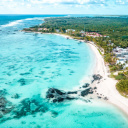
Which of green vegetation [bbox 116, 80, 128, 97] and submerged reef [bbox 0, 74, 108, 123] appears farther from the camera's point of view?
green vegetation [bbox 116, 80, 128, 97]

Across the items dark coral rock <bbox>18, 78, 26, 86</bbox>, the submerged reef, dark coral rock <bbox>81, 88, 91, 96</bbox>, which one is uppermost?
dark coral rock <bbox>18, 78, 26, 86</bbox>

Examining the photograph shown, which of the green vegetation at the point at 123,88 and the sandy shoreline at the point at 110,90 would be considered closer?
the sandy shoreline at the point at 110,90

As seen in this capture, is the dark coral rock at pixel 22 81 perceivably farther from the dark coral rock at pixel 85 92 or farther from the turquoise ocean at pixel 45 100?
the dark coral rock at pixel 85 92

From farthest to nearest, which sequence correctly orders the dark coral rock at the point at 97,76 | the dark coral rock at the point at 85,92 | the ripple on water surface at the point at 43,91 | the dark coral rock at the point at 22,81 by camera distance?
the dark coral rock at the point at 97,76 → the dark coral rock at the point at 22,81 → the dark coral rock at the point at 85,92 → the ripple on water surface at the point at 43,91

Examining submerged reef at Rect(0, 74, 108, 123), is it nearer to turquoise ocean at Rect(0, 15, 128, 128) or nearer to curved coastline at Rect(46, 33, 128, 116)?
turquoise ocean at Rect(0, 15, 128, 128)

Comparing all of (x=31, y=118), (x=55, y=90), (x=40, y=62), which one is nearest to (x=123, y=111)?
(x=55, y=90)

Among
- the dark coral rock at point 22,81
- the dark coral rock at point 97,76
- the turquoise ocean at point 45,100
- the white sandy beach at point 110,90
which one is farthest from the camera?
the dark coral rock at point 97,76

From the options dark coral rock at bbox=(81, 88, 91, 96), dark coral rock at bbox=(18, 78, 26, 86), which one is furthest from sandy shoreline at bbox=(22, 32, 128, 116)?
dark coral rock at bbox=(18, 78, 26, 86)

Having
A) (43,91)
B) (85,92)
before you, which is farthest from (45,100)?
(85,92)

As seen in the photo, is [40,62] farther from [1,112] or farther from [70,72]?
[1,112]

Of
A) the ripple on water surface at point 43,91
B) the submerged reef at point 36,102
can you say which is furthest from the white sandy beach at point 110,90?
the ripple on water surface at point 43,91

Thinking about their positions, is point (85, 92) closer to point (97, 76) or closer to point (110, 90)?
point (110, 90)

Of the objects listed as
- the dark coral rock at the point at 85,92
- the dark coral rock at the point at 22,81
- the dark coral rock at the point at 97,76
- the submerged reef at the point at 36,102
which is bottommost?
the submerged reef at the point at 36,102
